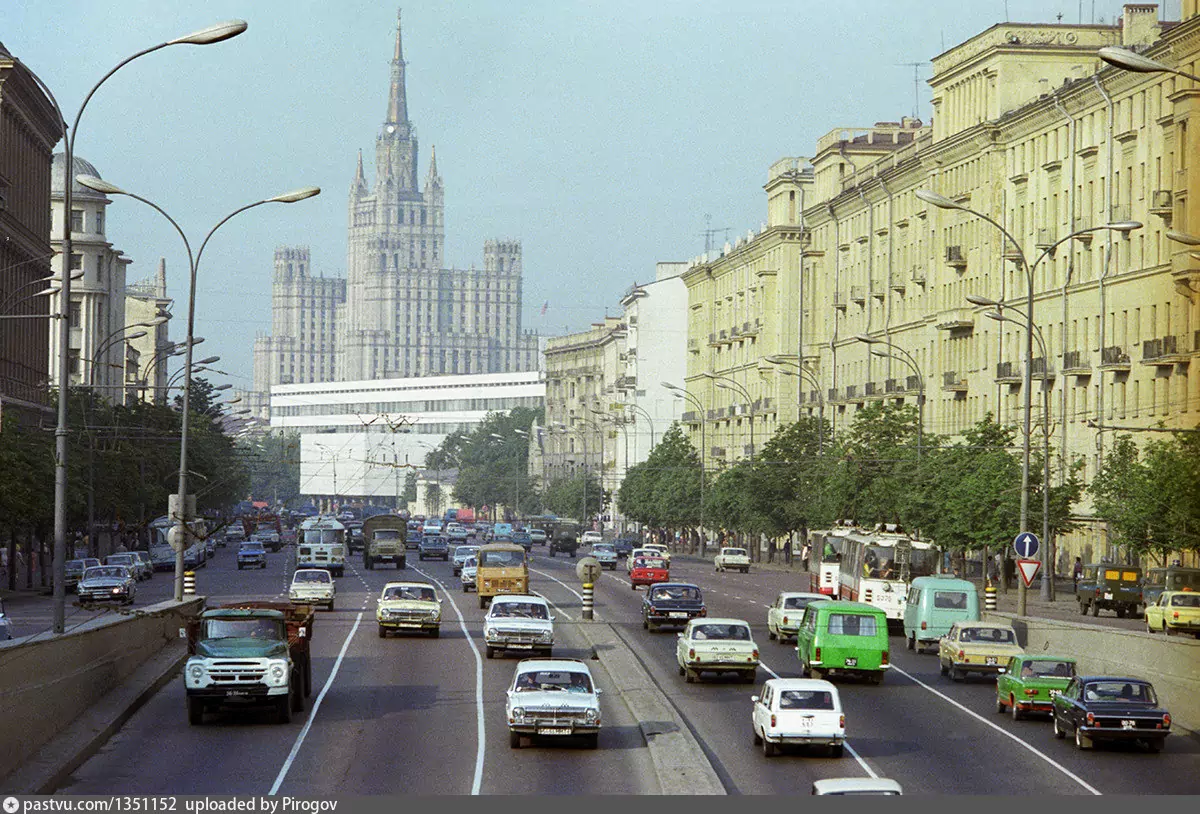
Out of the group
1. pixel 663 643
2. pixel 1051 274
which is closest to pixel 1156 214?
pixel 1051 274

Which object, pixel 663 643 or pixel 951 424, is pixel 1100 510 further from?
pixel 951 424

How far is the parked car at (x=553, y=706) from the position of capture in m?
31.7

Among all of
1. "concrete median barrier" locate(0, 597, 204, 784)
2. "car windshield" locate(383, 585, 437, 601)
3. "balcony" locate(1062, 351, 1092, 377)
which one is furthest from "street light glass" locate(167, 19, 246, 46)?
"balcony" locate(1062, 351, 1092, 377)

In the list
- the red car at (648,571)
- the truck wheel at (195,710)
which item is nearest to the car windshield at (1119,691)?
the truck wheel at (195,710)

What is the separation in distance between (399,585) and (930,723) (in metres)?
22.8

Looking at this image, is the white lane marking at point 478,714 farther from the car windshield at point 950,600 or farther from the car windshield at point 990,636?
the car windshield at point 950,600

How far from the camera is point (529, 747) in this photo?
105ft

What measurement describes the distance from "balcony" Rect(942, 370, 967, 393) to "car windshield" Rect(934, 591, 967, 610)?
53.5 m

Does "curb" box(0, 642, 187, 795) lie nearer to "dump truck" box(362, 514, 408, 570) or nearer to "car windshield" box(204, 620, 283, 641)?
"car windshield" box(204, 620, 283, 641)

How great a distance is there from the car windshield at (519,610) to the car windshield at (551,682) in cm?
1636

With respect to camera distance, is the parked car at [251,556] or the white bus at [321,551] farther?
the parked car at [251,556]

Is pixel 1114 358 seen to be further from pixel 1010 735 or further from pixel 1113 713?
pixel 1113 713

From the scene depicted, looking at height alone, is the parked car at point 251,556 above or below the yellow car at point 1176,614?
below

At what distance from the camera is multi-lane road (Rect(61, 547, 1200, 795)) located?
27.7 meters
